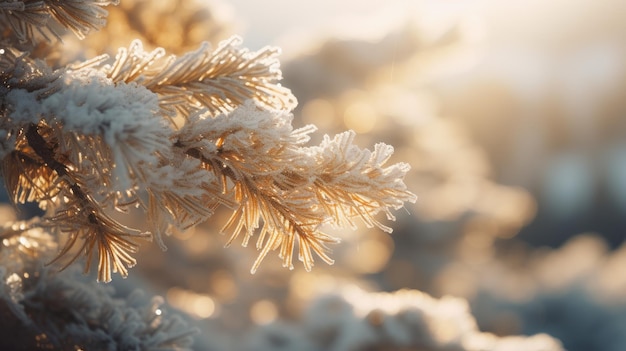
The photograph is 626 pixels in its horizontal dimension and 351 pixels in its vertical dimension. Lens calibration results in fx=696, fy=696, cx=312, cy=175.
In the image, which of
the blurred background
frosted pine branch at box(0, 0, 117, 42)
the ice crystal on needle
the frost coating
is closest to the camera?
the ice crystal on needle

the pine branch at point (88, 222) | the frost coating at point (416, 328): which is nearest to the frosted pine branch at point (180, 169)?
the pine branch at point (88, 222)

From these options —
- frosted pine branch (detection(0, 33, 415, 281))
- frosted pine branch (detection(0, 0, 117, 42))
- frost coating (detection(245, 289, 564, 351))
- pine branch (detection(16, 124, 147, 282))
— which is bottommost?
pine branch (detection(16, 124, 147, 282))

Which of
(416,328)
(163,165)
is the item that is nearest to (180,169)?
(163,165)

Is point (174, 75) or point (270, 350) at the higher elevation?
point (270, 350)

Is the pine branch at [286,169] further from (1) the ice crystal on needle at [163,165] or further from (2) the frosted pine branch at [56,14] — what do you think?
(2) the frosted pine branch at [56,14]

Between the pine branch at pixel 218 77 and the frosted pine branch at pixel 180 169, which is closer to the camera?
the frosted pine branch at pixel 180 169

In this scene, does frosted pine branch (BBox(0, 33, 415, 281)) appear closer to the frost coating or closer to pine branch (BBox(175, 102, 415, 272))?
pine branch (BBox(175, 102, 415, 272))

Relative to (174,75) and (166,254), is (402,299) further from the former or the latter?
(166,254)

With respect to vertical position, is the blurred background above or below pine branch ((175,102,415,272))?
above

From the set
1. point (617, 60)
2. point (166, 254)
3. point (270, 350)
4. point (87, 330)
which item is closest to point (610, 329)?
point (166, 254)

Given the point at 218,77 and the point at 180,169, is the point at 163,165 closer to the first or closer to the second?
the point at 180,169

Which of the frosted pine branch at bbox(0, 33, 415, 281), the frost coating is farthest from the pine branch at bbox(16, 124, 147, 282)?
the frost coating
